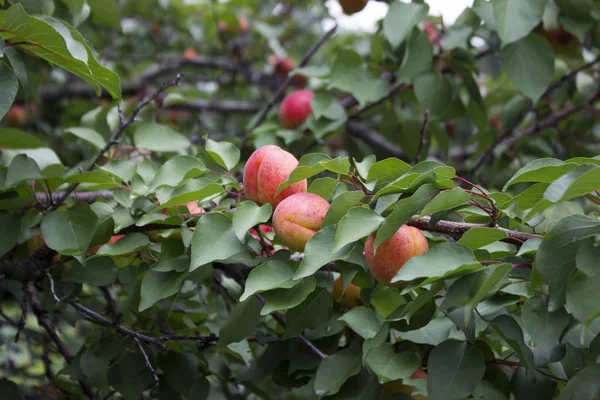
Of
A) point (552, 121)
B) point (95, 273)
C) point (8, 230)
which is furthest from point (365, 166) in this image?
point (552, 121)

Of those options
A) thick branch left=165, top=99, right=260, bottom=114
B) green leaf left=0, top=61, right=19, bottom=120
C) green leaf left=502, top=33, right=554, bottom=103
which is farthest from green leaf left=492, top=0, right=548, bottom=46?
thick branch left=165, top=99, right=260, bottom=114

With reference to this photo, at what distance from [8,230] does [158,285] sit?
29 centimetres

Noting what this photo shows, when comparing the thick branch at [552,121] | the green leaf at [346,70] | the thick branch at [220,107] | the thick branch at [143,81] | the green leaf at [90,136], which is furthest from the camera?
the thick branch at [143,81]

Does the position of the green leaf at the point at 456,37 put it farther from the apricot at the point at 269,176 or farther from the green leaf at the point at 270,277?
the green leaf at the point at 270,277

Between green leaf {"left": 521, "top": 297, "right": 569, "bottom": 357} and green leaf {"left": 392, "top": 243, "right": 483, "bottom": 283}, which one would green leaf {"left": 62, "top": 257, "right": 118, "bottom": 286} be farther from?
green leaf {"left": 521, "top": 297, "right": 569, "bottom": 357}

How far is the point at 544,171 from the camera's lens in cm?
71

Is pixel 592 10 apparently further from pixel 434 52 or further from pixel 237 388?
pixel 237 388

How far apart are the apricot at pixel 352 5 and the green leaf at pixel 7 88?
0.89 metres

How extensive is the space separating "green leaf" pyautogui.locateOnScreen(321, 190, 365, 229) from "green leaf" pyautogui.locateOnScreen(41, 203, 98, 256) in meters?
0.38

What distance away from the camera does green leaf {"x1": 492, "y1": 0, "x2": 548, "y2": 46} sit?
4.04 feet

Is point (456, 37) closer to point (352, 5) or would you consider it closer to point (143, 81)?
point (352, 5)

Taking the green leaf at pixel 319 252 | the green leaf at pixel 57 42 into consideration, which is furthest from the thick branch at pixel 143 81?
the green leaf at pixel 319 252

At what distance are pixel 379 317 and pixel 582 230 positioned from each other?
1.28ft

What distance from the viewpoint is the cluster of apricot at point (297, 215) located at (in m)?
0.76
